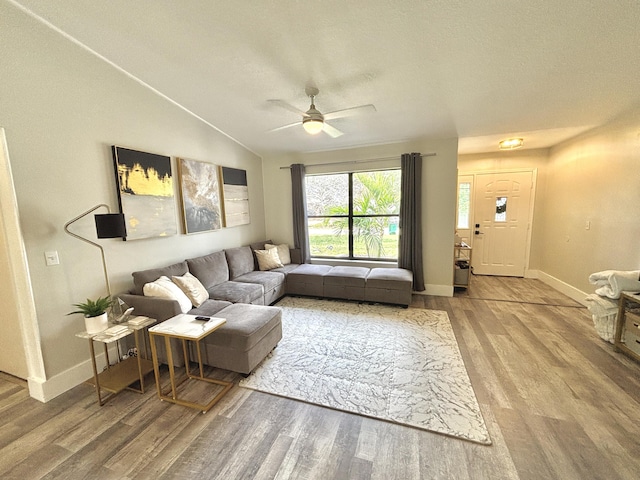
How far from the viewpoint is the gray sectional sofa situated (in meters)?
2.26

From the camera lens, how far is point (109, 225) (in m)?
2.04

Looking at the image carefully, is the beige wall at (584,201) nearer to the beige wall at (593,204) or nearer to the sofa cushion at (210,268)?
the beige wall at (593,204)

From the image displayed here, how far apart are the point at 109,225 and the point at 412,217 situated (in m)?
3.89

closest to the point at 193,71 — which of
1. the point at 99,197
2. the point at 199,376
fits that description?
the point at 99,197

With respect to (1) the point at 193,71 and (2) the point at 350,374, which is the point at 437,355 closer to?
(2) the point at 350,374

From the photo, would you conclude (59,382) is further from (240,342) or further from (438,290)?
(438,290)

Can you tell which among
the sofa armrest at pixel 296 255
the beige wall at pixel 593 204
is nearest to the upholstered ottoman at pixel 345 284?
the sofa armrest at pixel 296 255

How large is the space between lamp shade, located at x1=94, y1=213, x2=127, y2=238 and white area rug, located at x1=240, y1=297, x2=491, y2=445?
1662mm

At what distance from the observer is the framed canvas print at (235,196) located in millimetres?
4090

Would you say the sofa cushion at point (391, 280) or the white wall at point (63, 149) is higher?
the white wall at point (63, 149)

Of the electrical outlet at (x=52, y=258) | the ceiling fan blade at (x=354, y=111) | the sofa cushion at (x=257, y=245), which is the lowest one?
the sofa cushion at (x=257, y=245)

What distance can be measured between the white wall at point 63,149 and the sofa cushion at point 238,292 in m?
0.85

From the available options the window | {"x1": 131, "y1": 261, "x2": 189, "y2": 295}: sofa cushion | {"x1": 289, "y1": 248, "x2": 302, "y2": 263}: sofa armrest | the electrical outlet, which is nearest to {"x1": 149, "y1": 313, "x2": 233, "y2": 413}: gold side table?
A: {"x1": 131, "y1": 261, "x2": 189, "y2": 295}: sofa cushion

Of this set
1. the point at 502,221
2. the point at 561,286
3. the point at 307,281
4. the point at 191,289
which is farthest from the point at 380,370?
the point at 502,221
